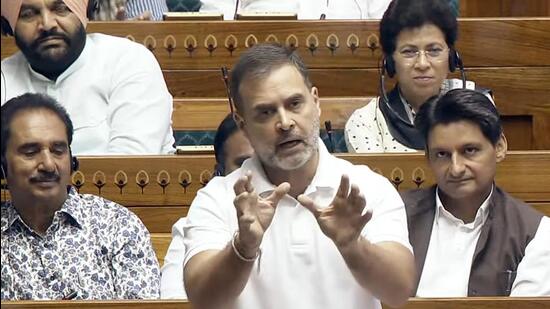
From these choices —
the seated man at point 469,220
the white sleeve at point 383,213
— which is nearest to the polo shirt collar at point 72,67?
the seated man at point 469,220

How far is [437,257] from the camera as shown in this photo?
1974 mm

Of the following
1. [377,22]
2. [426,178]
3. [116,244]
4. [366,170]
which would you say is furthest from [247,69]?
[377,22]

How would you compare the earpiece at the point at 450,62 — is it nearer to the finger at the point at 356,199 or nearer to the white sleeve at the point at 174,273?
the white sleeve at the point at 174,273

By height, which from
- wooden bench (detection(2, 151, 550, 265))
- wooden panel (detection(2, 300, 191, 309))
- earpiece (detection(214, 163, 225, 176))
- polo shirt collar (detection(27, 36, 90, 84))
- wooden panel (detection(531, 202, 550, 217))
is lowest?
wooden panel (detection(531, 202, 550, 217))

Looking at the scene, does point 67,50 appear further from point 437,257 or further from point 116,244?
point 437,257

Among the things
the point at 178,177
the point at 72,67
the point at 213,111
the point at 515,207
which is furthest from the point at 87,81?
the point at 515,207

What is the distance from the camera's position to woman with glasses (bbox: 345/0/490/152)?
253 cm

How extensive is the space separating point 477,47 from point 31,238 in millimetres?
1458

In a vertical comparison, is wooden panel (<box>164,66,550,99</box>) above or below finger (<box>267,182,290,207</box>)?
below

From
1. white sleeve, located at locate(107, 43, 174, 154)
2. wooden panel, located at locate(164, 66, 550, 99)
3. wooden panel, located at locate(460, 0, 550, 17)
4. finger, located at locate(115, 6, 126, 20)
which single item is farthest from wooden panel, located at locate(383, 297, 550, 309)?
wooden panel, located at locate(460, 0, 550, 17)

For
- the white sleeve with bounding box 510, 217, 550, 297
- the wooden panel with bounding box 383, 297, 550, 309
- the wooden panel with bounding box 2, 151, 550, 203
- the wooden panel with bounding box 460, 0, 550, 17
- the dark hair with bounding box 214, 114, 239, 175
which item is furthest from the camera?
the wooden panel with bounding box 460, 0, 550, 17

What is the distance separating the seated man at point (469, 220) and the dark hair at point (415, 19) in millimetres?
474

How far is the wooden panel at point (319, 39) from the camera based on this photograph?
309 centimetres

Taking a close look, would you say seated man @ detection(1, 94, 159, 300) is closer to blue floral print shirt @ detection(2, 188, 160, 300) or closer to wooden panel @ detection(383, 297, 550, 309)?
blue floral print shirt @ detection(2, 188, 160, 300)
